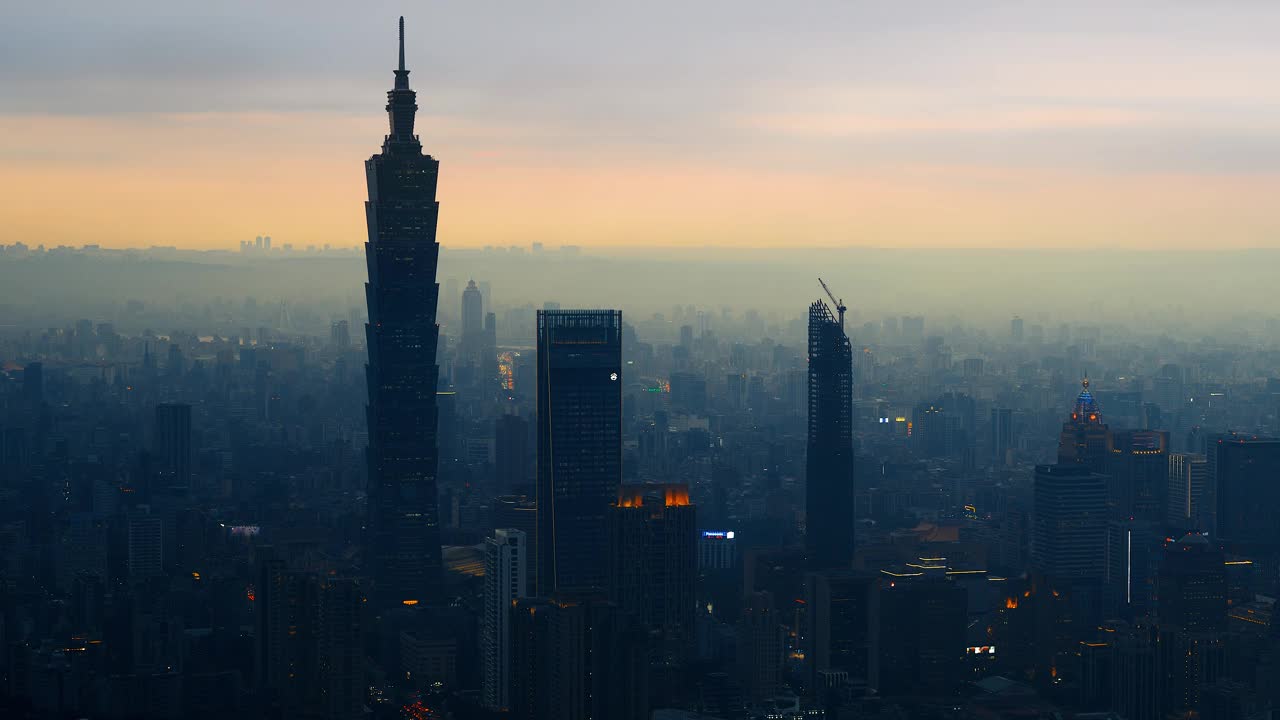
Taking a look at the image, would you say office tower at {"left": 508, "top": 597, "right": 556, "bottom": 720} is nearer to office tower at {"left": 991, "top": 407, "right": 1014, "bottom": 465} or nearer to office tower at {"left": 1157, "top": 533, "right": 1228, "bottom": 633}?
office tower at {"left": 1157, "top": 533, "right": 1228, "bottom": 633}

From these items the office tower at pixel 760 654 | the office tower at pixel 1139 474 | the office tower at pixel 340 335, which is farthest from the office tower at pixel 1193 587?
the office tower at pixel 340 335

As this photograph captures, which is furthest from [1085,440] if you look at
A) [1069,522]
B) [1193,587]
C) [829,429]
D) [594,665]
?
[594,665]

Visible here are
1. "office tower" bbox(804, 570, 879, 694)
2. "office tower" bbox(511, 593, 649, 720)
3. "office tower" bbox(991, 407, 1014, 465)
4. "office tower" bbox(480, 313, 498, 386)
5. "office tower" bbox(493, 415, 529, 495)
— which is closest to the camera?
"office tower" bbox(511, 593, 649, 720)

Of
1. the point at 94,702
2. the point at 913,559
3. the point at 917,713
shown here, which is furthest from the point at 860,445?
the point at 94,702

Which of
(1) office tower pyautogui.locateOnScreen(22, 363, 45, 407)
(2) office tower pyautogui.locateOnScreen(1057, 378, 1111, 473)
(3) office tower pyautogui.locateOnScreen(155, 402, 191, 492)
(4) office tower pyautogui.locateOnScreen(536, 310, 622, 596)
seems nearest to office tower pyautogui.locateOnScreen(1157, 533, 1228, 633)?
(2) office tower pyautogui.locateOnScreen(1057, 378, 1111, 473)

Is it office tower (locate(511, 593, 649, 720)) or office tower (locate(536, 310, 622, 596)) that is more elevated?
office tower (locate(536, 310, 622, 596))

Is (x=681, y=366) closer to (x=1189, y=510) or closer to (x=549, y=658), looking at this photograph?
(x=1189, y=510)

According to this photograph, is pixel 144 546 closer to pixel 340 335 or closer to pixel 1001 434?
pixel 340 335
